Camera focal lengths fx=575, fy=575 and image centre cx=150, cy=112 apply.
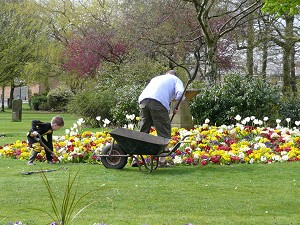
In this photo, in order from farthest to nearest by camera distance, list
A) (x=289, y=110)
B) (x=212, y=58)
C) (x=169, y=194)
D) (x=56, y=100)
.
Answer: (x=56, y=100) → (x=212, y=58) → (x=289, y=110) → (x=169, y=194)

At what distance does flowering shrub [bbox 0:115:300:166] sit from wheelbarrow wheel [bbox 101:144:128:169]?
1.18ft

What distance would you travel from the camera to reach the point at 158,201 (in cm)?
667

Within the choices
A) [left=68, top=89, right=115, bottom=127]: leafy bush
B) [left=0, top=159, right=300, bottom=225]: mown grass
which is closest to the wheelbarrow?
[left=0, top=159, right=300, bottom=225]: mown grass

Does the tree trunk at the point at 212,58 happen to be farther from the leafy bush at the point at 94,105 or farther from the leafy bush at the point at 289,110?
the leafy bush at the point at 94,105

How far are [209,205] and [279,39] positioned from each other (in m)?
22.7

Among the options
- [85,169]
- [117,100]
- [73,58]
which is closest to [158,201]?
[85,169]

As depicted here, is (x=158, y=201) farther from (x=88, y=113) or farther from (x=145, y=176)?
(x=88, y=113)

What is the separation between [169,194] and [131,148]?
6.11 feet

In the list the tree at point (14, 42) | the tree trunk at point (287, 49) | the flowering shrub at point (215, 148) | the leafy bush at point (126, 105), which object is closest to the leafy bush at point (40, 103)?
the tree at point (14, 42)

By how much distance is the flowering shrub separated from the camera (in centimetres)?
994

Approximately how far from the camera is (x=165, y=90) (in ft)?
30.9

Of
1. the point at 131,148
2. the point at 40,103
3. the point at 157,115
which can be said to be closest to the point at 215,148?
the point at 157,115

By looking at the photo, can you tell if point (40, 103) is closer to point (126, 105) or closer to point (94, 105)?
point (94, 105)

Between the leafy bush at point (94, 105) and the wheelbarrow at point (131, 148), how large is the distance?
474 inches
